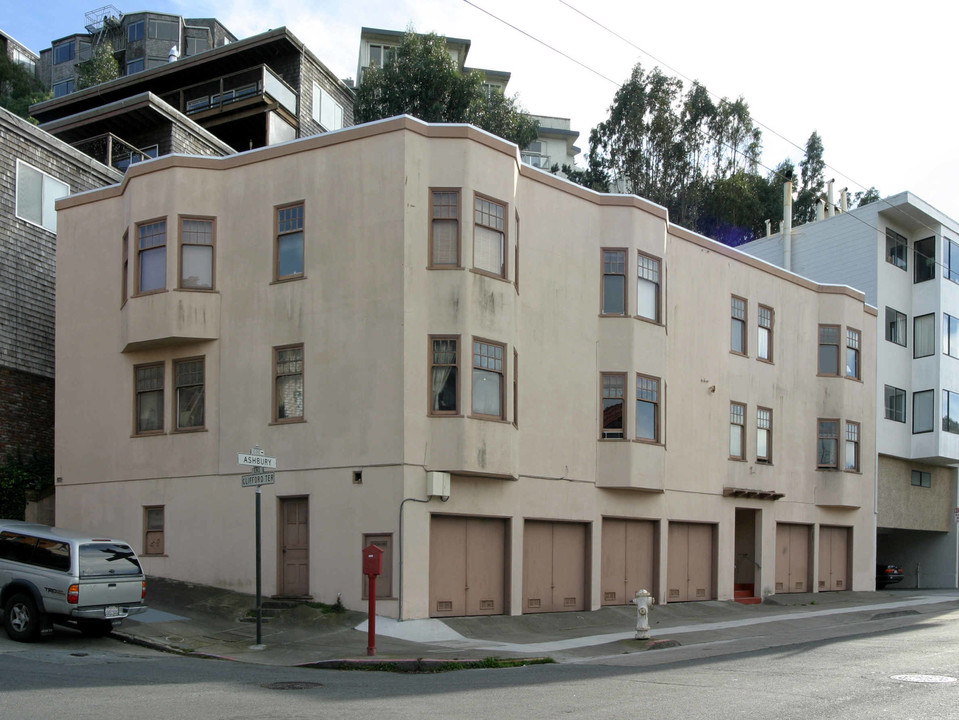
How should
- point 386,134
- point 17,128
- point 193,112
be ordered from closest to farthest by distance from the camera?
point 386,134
point 17,128
point 193,112

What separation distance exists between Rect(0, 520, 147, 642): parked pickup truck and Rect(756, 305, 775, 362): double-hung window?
19683 millimetres

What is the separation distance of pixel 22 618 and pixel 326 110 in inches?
1288

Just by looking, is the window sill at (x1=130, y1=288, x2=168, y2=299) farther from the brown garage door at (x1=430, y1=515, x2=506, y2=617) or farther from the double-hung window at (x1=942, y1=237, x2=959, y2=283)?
the double-hung window at (x1=942, y1=237, x2=959, y2=283)

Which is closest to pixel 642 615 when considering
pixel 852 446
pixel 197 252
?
pixel 197 252

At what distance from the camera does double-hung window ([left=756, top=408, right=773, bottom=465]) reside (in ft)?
98.1

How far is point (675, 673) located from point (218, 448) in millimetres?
11790

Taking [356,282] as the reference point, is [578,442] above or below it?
below

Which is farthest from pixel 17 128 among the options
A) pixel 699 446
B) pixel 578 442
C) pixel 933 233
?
pixel 933 233

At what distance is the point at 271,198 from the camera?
2255cm

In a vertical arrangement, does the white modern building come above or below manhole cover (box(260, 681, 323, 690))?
above

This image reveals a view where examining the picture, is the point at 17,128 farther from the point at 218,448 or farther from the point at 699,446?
the point at 699,446

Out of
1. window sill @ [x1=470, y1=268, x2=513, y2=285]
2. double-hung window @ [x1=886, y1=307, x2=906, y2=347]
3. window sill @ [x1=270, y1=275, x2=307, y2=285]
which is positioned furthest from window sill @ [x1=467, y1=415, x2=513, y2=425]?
double-hung window @ [x1=886, y1=307, x2=906, y2=347]

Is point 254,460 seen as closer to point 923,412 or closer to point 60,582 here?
point 60,582

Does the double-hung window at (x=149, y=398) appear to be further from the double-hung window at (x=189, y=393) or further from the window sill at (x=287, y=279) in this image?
the window sill at (x=287, y=279)
